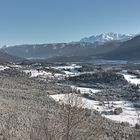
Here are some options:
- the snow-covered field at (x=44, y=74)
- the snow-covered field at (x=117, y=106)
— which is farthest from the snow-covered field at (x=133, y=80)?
the snow-covered field at (x=117, y=106)

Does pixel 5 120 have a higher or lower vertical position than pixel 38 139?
lower

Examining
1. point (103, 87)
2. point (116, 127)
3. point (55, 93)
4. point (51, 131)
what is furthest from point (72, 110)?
point (103, 87)

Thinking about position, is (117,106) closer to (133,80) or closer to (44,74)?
(133,80)

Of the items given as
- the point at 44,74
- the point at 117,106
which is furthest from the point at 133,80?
the point at 117,106

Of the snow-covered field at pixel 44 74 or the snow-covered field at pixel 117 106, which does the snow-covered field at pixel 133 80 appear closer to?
the snow-covered field at pixel 44 74

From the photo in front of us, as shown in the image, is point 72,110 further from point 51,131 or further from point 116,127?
point 116,127

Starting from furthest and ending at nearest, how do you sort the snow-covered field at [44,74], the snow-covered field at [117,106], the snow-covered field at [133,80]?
the snow-covered field at [44,74]
the snow-covered field at [133,80]
the snow-covered field at [117,106]

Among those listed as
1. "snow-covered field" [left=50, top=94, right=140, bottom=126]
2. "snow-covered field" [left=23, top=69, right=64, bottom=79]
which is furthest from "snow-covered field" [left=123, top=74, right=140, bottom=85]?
"snow-covered field" [left=50, top=94, right=140, bottom=126]

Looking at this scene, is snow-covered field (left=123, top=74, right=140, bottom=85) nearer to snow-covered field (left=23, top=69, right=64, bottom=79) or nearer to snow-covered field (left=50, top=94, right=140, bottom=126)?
snow-covered field (left=23, top=69, right=64, bottom=79)

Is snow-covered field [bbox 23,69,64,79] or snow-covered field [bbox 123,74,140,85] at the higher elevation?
snow-covered field [bbox 23,69,64,79]

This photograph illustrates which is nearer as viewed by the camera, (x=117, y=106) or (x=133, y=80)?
(x=117, y=106)

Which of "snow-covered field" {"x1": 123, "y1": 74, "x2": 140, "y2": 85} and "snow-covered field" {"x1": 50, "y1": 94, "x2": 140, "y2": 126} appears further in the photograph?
"snow-covered field" {"x1": 123, "y1": 74, "x2": 140, "y2": 85}
